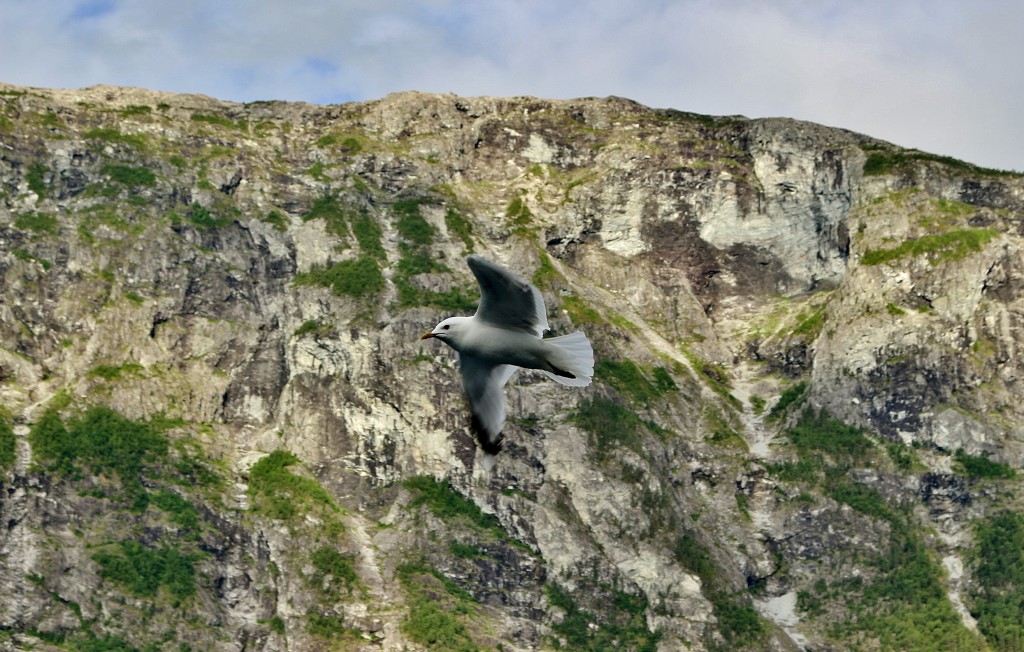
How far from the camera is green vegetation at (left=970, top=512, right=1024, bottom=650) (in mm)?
165625

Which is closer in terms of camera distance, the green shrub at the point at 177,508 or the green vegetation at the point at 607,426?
the green shrub at the point at 177,508

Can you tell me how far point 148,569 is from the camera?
160000 millimetres

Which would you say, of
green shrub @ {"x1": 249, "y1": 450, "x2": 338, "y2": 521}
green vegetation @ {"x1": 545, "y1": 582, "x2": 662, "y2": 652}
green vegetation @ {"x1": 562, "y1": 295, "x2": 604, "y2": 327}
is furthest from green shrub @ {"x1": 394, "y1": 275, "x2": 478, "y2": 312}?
green vegetation @ {"x1": 545, "y1": 582, "x2": 662, "y2": 652}

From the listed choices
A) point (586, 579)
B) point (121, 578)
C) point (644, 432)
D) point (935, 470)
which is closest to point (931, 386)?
point (935, 470)

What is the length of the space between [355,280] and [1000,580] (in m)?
81.7

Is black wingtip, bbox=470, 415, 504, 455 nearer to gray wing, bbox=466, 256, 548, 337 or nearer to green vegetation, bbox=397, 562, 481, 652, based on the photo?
gray wing, bbox=466, 256, 548, 337

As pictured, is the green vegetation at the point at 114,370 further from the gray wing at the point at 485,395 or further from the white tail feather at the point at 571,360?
the white tail feather at the point at 571,360

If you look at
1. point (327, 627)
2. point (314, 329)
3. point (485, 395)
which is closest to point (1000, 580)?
point (327, 627)

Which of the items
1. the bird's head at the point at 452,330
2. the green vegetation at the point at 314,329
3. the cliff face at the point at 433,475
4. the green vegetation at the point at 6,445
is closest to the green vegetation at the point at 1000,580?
the cliff face at the point at 433,475

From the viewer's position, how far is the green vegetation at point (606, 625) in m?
161

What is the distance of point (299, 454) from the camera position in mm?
183750

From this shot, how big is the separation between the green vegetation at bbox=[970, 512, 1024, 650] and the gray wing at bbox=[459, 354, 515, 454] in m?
134

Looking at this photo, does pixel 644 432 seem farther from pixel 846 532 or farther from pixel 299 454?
pixel 299 454

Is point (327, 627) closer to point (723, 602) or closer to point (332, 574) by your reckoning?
point (332, 574)
